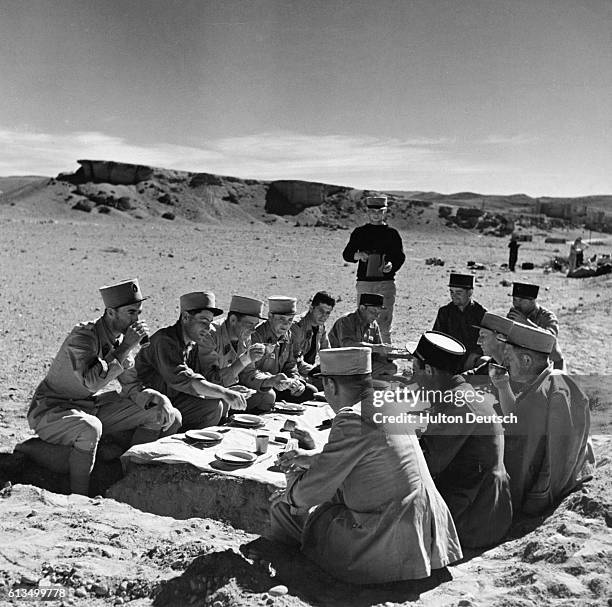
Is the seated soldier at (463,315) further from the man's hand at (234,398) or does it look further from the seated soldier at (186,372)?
the seated soldier at (186,372)

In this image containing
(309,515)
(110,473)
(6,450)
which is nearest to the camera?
(309,515)

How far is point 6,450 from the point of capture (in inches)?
232

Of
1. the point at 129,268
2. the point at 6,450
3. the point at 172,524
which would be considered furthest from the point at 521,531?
the point at 129,268

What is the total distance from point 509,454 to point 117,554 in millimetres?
2657

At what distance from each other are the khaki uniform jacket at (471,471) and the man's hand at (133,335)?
2229 mm

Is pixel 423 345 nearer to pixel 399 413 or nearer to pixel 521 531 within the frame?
pixel 399 413

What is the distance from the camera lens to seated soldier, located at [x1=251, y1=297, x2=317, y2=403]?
6742 millimetres

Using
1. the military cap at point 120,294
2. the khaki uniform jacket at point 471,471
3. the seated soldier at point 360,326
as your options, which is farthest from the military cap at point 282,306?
the khaki uniform jacket at point 471,471

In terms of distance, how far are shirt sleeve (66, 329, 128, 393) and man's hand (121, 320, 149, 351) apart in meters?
0.14

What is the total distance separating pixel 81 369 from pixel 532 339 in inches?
128

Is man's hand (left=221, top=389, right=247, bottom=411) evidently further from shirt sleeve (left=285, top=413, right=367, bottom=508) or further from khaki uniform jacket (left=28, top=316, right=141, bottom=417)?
shirt sleeve (left=285, top=413, right=367, bottom=508)

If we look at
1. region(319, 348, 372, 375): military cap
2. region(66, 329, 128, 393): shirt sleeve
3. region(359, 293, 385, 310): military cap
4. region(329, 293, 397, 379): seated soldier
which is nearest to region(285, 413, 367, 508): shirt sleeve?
region(319, 348, 372, 375): military cap

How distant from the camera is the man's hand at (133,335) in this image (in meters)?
5.06

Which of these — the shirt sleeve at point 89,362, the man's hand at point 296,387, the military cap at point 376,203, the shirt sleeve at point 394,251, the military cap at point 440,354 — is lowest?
the man's hand at point 296,387
